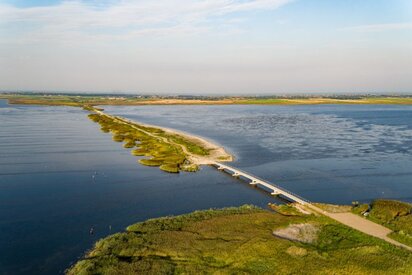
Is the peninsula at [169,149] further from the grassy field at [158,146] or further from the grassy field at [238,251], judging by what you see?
the grassy field at [238,251]

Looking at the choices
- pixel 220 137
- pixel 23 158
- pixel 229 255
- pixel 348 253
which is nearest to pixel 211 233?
pixel 229 255

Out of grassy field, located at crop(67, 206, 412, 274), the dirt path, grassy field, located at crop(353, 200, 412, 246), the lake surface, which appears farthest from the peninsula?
grassy field, located at crop(353, 200, 412, 246)

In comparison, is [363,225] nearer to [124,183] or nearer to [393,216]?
[393,216]

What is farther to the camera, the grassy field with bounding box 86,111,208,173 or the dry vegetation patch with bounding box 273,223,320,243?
the grassy field with bounding box 86,111,208,173

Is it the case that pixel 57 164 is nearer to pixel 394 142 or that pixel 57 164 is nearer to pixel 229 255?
pixel 229 255

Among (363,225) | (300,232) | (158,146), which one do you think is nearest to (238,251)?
(300,232)

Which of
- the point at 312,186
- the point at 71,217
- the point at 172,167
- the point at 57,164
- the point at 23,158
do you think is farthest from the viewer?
the point at 23,158

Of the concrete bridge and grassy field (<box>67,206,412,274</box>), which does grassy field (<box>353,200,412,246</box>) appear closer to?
grassy field (<box>67,206,412,274</box>)
